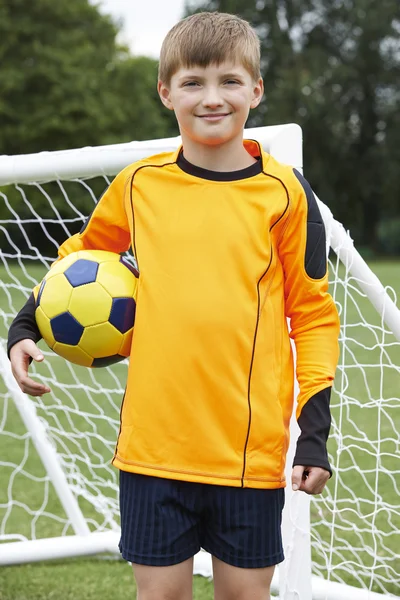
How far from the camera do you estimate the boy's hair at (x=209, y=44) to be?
1.66 metres

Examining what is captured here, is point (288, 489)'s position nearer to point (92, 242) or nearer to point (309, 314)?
point (309, 314)

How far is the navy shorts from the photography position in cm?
168

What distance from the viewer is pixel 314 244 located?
69.0 inches

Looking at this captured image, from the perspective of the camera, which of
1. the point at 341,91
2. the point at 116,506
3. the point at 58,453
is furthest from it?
the point at 341,91

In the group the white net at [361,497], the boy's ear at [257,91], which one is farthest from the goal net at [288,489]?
the boy's ear at [257,91]

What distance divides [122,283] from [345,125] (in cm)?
2827

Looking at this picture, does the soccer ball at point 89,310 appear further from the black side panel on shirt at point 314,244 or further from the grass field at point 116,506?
the grass field at point 116,506

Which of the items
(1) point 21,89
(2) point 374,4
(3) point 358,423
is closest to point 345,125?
(2) point 374,4

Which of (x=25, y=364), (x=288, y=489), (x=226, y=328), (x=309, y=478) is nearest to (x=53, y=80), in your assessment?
(x=288, y=489)

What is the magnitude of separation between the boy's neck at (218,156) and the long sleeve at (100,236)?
0.17 meters

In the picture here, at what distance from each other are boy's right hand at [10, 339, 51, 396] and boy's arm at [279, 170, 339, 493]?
0.53m

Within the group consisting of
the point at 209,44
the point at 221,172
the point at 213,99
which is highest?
the point at 209,44

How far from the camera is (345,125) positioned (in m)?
29.0

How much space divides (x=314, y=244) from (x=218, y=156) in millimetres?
269
